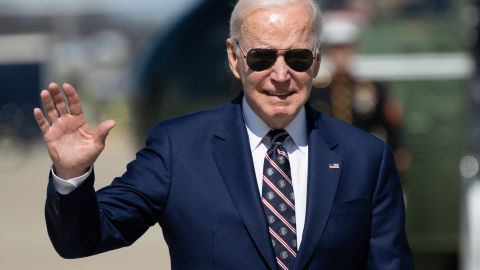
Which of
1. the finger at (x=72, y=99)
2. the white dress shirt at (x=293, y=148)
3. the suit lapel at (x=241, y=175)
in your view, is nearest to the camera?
the finger at (x=72, y=99)

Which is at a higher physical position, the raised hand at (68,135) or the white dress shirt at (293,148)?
the raised hand at (68,135)

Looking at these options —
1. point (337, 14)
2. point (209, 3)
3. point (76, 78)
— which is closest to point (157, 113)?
point (209, 3)

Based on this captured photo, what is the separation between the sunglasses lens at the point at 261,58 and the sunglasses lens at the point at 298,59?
4cm

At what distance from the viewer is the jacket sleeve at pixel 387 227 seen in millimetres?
2822

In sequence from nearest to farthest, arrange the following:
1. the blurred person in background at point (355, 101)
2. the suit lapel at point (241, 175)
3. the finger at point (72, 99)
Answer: the finger at point (72, 99) → the suit lapel at point (241, 175) → the blurred person in background at point (355, 101)

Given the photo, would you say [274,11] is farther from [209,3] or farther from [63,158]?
[209,3]

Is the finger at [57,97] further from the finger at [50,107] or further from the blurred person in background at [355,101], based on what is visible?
the blurred person in background at [355,101]

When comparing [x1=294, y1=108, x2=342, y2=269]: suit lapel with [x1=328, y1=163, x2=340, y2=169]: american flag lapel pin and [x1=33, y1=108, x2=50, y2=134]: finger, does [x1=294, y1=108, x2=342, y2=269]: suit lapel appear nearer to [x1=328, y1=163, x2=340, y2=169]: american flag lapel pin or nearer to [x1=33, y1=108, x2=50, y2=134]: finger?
[x1=328, y1=163, x2=340, y2=169]: american flag lapel pin

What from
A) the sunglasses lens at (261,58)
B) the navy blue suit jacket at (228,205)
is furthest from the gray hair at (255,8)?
the navy blue suit jacket at (228,205)

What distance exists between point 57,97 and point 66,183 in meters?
0.20

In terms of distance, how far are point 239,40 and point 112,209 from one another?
0.55m

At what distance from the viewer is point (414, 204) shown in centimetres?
812

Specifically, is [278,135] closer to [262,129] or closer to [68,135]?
[262,129]

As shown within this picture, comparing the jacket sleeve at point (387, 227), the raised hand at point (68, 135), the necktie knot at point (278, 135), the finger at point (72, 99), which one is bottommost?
the jacket sleeve at point (387, 227)
